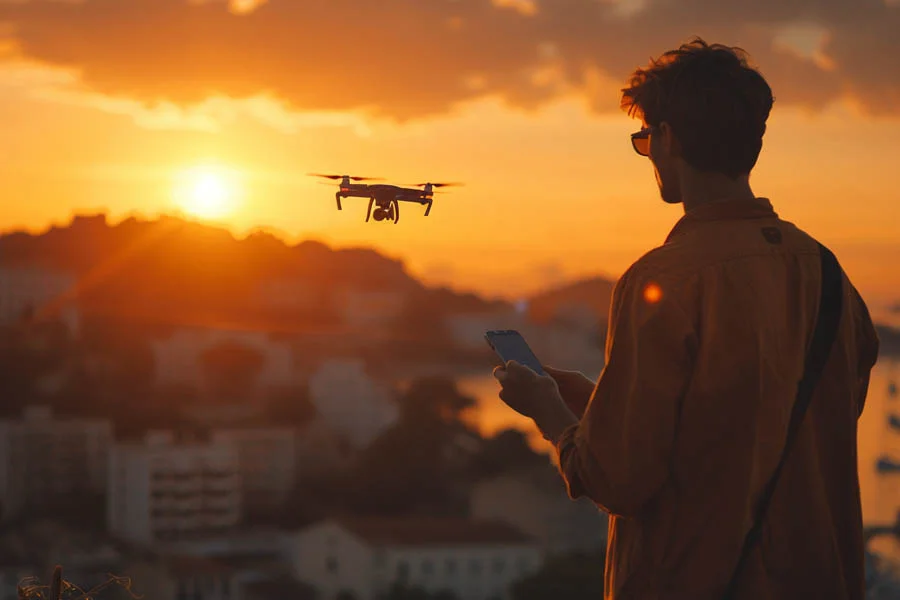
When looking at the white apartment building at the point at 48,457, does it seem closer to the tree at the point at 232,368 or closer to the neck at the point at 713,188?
the tree at the point at 232,368

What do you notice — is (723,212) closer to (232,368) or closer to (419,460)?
(419,460)

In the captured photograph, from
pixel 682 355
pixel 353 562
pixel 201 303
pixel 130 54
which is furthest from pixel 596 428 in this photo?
pixel 130 54

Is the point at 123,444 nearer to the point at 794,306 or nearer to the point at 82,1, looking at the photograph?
the point at 82,1

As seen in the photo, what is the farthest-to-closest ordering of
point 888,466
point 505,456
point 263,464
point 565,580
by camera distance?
point 263,464 → point 888,466 → point 505,456 → point 565,580

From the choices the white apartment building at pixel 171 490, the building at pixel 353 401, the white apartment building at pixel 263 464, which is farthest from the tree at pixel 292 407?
the white apartment building at pixel 171 490

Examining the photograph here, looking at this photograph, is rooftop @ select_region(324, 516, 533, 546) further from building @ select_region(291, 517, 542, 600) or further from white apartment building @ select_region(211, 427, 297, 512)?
white apartment building @ select_region(211, 427, 297, 512)

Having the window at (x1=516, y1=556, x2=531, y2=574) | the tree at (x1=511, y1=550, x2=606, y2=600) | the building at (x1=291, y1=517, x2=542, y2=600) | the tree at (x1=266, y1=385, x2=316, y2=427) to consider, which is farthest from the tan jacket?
the tree at (x1=266, y1=385, x2=316, y2=427)

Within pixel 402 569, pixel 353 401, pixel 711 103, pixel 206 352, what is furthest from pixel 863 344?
pixel 206 352
